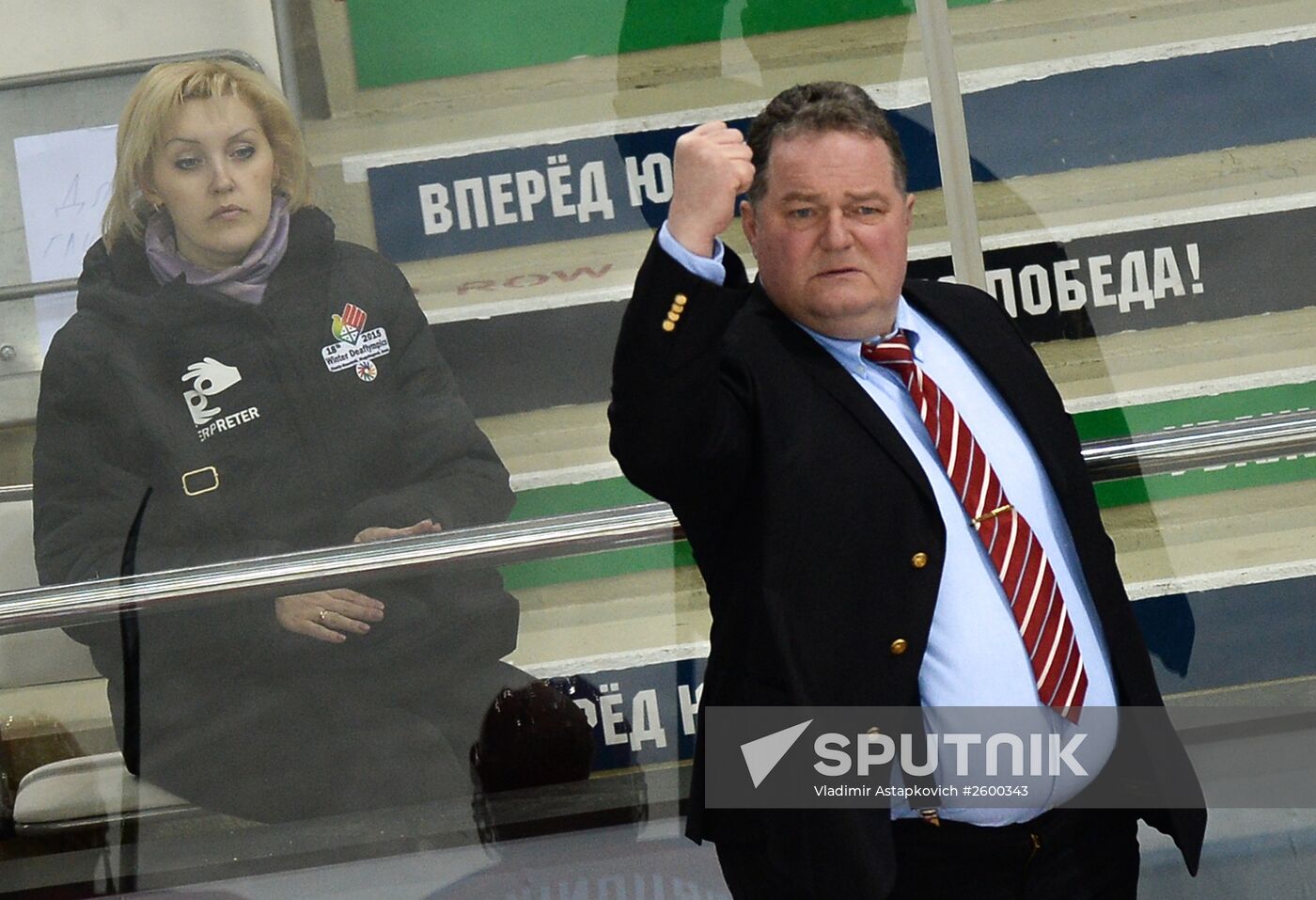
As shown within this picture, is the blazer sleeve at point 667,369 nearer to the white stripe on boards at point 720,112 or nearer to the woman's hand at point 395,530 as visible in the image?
the woman's hand at point 395,530

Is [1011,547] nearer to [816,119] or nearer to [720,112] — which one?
[816,119]

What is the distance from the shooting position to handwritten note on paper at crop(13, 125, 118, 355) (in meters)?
2.38

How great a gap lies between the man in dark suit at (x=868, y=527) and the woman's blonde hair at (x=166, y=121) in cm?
113

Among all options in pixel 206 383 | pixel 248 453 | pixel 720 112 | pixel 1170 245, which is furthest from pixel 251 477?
pixel 1170 245

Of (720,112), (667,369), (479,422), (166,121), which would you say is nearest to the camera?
(667,369)

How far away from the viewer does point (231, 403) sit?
7.51 feet

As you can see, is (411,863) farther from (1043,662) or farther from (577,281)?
(1043,662)

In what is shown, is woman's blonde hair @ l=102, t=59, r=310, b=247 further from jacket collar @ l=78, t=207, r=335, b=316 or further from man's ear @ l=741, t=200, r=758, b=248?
man's ear @ l=741, t=200, r=758, b=248

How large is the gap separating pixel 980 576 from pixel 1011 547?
41 mm

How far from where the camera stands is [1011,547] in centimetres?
148

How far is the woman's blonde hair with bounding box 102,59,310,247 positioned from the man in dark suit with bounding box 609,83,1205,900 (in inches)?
44.6

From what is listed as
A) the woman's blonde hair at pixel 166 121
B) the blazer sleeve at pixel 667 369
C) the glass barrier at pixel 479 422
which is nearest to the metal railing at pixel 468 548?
the glass barrier at pixel 479 422

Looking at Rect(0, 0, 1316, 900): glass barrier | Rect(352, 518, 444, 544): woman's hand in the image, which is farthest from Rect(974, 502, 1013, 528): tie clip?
Rect(352, 518, 444, 544): woman's hand

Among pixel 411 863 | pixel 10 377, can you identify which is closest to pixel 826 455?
pixel 411 863
